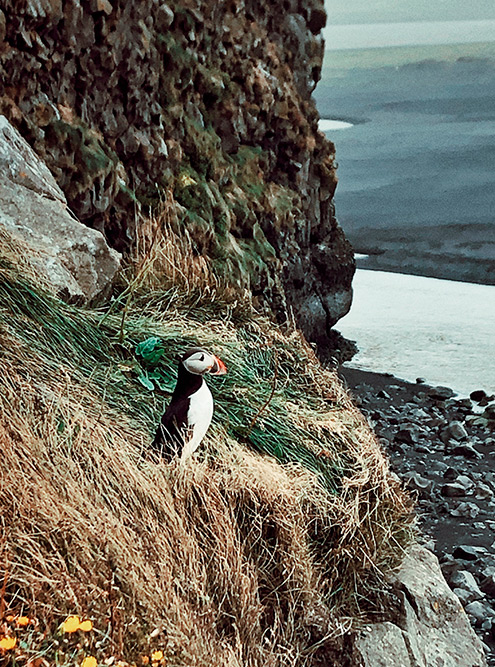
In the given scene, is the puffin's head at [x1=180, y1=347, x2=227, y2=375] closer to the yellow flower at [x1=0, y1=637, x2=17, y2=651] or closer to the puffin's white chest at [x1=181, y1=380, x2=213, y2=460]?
the puffin's white chest at [x1=181, y1=380, x2=213, y2=460]

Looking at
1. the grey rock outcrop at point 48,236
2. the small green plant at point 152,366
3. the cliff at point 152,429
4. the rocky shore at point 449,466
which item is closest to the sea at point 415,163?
the rocky shore at point 449,466

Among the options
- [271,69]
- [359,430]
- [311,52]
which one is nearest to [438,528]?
[359,430]

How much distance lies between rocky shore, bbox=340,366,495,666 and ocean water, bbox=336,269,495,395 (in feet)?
0.79

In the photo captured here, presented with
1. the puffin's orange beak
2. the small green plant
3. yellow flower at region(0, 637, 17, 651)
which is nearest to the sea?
the small green plant

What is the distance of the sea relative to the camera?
26.6ft

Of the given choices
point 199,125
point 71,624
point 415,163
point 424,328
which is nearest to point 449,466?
point 424,328

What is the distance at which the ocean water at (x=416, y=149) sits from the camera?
27.0 ft

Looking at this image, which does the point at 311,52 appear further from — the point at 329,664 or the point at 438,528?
the point at 329,664

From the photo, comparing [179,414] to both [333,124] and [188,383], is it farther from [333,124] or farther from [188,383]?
[333,124]

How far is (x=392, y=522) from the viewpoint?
273 cm

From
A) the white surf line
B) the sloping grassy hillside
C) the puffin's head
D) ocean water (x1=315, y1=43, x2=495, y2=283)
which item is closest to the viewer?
the sloping grassy hillside

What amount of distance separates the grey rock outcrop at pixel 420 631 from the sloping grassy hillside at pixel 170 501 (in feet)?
0.26

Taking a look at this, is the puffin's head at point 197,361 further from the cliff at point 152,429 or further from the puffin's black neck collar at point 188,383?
the cliff at point 152,429

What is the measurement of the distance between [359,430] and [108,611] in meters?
1.40
